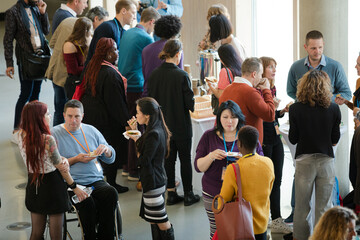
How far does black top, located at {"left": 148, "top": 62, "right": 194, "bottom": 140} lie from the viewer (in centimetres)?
549

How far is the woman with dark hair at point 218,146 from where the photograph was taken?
4.28 meters

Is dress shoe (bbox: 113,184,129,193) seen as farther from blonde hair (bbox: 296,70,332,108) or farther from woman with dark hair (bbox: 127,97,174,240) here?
blonde hair (bbox: 296,70,332,108)

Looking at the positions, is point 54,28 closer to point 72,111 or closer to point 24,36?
point 24,36

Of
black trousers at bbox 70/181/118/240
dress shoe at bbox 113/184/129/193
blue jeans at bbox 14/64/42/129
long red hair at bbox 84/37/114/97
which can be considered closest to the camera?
black trousers at bbox 70/181/118/240

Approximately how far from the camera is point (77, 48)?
639 cm

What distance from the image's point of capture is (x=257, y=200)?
381 cm

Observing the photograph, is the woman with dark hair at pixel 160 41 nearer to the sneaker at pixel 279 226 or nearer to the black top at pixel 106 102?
the black top at pixel 106 102

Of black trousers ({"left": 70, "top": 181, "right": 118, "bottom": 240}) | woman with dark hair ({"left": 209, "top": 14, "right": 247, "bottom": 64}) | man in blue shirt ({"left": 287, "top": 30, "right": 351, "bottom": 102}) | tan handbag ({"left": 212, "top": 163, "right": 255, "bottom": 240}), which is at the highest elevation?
woman with dark hair ({"left": 209, "top": 14, "right": 247, "bottom": 64})

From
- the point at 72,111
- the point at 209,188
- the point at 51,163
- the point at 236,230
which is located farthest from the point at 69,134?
the point at 236,230

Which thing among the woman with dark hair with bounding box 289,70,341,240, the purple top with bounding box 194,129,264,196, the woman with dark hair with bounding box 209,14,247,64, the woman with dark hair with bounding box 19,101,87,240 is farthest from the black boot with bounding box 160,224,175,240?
the woman with dark hair with bounding box 209,14,247,64

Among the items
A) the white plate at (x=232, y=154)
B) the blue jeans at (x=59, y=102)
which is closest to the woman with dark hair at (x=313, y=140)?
the white plate at (x=232, y=154)

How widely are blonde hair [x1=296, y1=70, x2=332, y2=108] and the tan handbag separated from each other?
99 cm

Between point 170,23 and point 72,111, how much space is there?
1650 millimetres

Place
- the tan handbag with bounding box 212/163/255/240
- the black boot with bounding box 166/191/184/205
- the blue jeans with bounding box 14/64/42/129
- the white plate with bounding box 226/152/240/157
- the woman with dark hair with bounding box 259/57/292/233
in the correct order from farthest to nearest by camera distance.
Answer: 1. the blue jeans with bounding box 14/64/42/129
2. the black boot with bounding box 166/191/184/205
3. the woman with dark hair with bounding box 259/57/292/233
4. the white plate with bounding box 226/152/240/157
5. the tan handbag with bounding box 212/163/255/240
